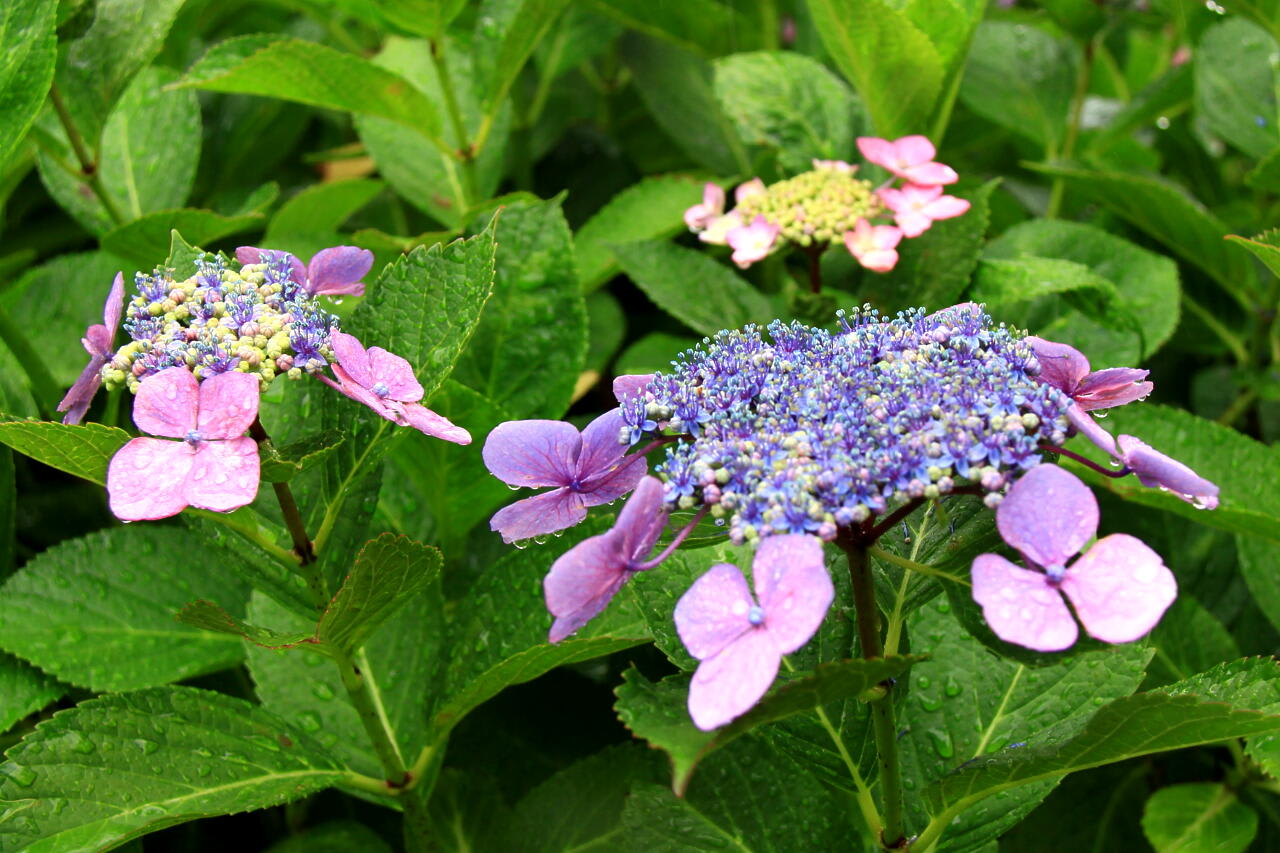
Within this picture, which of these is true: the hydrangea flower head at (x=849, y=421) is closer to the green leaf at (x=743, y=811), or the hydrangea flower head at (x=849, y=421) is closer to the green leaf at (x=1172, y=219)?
the green leaf at (x=743, y=811)

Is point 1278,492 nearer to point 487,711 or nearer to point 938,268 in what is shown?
point 938,268

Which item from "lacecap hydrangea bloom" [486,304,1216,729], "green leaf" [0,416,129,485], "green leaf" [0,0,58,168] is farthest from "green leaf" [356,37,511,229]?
"lacecap hydrangea bloom" [486,304,1216,729]

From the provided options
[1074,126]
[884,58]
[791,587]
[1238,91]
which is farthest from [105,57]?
[1238,91]

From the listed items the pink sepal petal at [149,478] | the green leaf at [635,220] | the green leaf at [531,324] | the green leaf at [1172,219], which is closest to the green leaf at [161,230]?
the green leaf at [531,324]

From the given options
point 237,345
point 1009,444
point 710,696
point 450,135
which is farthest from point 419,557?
point 450,135

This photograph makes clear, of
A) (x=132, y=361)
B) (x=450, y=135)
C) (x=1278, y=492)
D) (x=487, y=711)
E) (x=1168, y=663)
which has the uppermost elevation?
Result: (x=132, y=361)

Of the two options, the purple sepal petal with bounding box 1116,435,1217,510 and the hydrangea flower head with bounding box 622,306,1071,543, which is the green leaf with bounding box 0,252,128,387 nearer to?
the hydrangea flower head with bounding box 622,306,1071,543

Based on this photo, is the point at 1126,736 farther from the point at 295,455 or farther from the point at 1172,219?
the point at 1172,219
